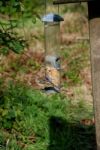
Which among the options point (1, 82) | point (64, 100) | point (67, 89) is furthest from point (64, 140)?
point (67, 89)

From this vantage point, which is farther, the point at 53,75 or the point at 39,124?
the point at 39,124

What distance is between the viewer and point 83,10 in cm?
1384

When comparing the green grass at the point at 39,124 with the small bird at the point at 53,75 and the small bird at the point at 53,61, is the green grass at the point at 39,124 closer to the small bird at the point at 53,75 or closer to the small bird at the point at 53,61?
the small bird at the point at 53,75

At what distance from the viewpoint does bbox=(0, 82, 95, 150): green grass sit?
6.19m

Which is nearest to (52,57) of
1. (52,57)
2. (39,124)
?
(52,57)

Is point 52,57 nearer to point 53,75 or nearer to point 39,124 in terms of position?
point 53,75

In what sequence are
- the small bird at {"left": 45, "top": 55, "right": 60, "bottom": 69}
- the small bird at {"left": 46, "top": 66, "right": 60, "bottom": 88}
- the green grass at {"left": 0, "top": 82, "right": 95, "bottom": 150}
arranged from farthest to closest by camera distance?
1. the green grass at {"left": 0, "top": 82, "right": 95, "bottom": 150}
2. the small bird at {"left": 46, "top": 66, "right": 60, "bottom": 88}
3. the small bird at {"left": 45, "top": 55, "right": 60, "bottom": 69}

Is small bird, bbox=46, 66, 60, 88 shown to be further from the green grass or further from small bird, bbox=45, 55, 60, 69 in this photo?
the green grass

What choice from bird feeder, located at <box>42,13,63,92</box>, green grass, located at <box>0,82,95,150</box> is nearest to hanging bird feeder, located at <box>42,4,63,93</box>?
bird feeder, located at <box>42,13,63,92</box>

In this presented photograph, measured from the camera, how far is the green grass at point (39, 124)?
6188 mm

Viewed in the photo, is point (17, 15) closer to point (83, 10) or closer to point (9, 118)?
point (9, 118)

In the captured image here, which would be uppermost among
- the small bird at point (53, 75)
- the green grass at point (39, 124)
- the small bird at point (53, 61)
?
the small bird at point (53, 61)

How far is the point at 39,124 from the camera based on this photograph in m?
6.52

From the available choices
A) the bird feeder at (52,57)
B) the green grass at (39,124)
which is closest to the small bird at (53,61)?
the bird feeder at (52,57)
